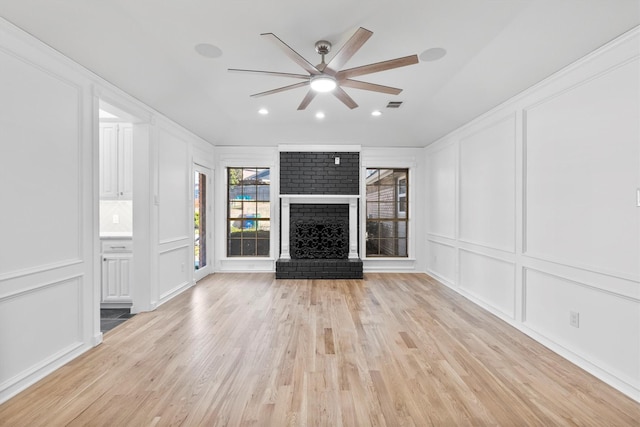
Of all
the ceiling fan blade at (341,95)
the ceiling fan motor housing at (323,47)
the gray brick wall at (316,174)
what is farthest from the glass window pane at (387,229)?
the ceiling fan motor housing at (323,47)

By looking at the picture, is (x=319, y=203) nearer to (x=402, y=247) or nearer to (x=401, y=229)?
(x=401, y=229)

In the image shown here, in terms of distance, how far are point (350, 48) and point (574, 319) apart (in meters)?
2.90

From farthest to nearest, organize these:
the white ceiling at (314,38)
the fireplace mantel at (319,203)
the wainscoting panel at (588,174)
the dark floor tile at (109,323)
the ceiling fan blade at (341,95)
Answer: the fireplace mantel at (319,203) < the dark floor tile at (109,323) < the ceiling fan blade at (341,95) < the wainscoting panel at (588,174) < the white ceiling at (314,38)

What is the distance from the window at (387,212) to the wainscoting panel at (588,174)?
10.2ft

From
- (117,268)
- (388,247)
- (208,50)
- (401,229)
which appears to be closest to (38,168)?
(208,50)

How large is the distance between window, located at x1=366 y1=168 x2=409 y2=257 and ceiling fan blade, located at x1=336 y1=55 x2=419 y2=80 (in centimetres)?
386

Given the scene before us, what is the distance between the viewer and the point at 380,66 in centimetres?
224

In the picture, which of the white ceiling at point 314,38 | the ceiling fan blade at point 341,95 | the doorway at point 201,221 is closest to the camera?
the white ceiling at point 314,38

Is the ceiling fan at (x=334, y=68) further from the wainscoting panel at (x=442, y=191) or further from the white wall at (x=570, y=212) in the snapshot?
the wainscoting panel at (x=442, y=191)

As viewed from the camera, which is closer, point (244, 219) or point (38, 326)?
point (38, 326)

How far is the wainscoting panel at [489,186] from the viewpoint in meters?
3.48

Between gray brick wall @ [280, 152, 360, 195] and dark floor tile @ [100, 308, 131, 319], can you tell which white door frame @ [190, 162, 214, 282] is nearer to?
gray brick wall @ [280, 152, 360, 195]

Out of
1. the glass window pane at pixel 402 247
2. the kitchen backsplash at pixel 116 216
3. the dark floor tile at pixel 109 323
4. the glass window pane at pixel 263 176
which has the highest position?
the glass window pane at pixel 263 176

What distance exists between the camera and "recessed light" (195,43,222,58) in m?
2.58
